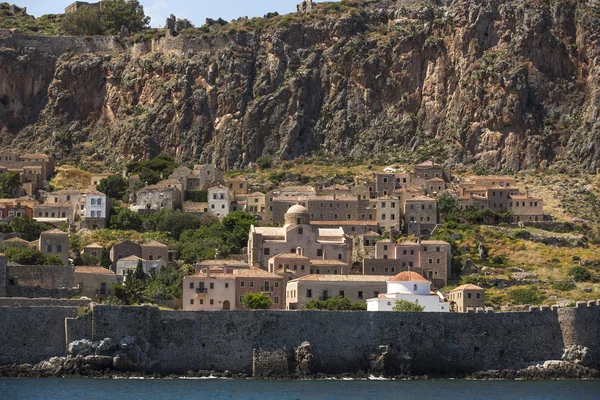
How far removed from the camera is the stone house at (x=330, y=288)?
9275 cm

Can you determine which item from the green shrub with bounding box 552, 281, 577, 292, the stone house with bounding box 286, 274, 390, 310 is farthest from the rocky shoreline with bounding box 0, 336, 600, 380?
the green shrub with bounding box 552, 281, 577, 292

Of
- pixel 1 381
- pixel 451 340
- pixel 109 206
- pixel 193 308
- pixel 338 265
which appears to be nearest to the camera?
pixel 1 381

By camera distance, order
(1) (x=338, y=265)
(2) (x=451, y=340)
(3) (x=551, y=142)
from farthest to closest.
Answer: (3) (x=551, y=142) < (1) (x=338, y=265) < (2) (x=451, y=340)

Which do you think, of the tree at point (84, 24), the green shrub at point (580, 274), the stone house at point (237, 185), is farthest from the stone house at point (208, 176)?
the tree at point (84, 24)

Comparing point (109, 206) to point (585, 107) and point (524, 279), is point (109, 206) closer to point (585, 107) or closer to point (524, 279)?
point (524, 279)

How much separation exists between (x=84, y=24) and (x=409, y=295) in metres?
81.5

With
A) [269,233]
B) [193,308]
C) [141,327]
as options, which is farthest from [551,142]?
[141,327]

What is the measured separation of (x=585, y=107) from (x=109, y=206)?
44.0m

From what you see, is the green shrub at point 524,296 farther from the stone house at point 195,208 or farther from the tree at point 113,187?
the tree at point 113,187

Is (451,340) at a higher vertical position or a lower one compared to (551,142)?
lower

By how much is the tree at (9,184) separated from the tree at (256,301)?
133 ft

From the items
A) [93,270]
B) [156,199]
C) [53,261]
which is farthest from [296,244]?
[156,199]

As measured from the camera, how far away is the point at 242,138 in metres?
141

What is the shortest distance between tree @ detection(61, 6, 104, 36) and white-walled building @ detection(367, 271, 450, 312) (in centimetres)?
7831
